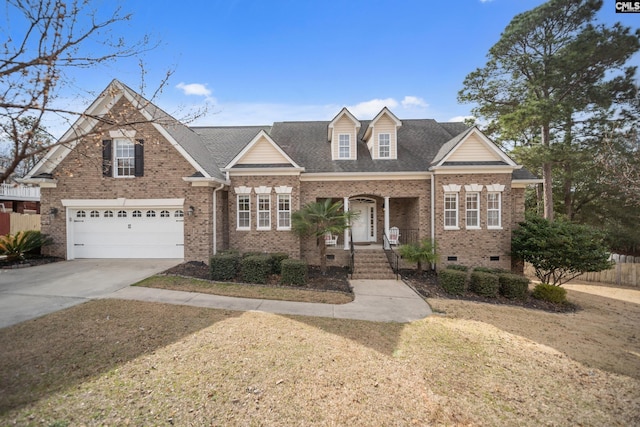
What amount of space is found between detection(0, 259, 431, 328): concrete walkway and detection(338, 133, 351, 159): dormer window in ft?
22.3

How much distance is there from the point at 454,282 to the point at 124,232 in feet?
48.0

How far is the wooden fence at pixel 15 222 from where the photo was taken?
55.1ft

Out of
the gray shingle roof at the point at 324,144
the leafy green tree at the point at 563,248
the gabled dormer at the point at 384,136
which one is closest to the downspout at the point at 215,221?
the gray shingle roof at the point at 324,144

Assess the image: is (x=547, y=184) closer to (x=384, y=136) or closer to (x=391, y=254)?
(x=384, y=136)

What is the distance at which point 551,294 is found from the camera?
10227mm

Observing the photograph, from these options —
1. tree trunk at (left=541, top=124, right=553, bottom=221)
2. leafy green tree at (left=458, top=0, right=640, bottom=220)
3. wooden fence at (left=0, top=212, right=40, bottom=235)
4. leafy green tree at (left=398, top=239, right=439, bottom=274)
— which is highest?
leafy green tree at (left=458, top=0, right=640, bottom=220)

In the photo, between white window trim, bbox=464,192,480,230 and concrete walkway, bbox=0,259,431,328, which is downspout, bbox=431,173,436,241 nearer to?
white window trim, bbox=464,192,480,230

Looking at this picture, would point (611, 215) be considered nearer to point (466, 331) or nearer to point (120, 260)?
point (466, 331)

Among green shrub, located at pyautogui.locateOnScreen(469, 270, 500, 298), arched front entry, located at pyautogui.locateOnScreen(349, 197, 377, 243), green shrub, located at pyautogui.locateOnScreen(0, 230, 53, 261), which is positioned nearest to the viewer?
green shrub, located at pyautogui.locateOnScreen(469, 270, 500, 298)

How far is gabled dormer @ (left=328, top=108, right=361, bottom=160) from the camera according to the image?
14.3 m

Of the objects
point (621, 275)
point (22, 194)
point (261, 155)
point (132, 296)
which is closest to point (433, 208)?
point (261, 155)

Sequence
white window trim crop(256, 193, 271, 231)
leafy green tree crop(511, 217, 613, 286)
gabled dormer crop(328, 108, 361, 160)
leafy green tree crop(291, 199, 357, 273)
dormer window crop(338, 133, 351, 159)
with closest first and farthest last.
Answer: leafy green tree crop(511, 217, 613, 286)
leafy green tree crop(291, 199, 357, 273)
white window trim crop(256, 193, 271, 231)
gabled dormer crop(328, 108, 361, 160)
dormer window crop(338, 133, 351, 159)

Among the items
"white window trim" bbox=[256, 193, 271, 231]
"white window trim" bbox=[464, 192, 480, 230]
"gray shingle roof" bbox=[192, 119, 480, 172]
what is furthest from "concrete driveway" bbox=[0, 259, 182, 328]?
"white window trim" bbox=[464, 192, 480, 230]

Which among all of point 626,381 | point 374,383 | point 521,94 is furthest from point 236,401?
point 521,94
